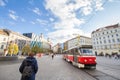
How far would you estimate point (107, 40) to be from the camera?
231 feet

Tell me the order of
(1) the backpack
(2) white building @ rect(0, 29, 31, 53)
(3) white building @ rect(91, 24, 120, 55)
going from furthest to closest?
(3) white building @ rect(91, 24, 120, 55) → (2) white building @ rect(0, 29, 31, 53) → (1) the backpack

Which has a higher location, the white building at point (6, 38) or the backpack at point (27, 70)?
the white building at point (6, 38)

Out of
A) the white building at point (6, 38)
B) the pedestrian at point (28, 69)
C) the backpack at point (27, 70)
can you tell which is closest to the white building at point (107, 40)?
the white building at point (6, 38)

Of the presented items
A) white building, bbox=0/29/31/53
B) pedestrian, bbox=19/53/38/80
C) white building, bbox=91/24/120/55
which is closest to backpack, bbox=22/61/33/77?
pedestrian, bbox=19/53/38/80

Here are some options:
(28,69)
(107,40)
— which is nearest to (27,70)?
(28,69)

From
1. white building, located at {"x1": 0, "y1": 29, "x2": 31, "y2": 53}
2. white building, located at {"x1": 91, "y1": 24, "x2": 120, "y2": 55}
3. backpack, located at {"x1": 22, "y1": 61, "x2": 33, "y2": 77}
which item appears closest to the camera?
backpack, located at {"x1": 22, "y1": 61, "x2": 33, "y2": 77}

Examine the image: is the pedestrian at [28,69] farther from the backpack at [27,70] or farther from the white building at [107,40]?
→ the white building at [107,40]

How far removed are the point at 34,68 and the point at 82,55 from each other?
32.8 feet

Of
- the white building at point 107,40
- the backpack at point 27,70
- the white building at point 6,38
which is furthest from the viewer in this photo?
the white building at point 107,40

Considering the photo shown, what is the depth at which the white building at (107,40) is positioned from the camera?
6506 centimetres

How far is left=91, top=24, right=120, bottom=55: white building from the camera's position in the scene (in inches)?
2562

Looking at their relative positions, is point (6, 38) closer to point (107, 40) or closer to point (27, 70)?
Result: point (107, 40)

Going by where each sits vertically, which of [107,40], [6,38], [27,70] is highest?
[6,38]

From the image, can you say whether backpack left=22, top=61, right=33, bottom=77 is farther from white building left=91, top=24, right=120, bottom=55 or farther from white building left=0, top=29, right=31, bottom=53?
white building left=91, top=24, right=120, bottom=55
